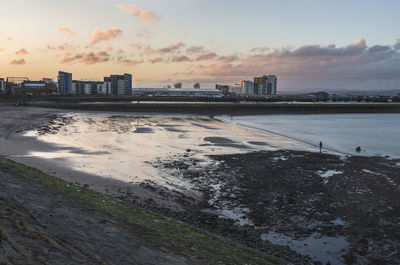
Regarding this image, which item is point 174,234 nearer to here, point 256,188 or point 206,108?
point 256,188

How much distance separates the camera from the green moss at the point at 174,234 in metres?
7.84

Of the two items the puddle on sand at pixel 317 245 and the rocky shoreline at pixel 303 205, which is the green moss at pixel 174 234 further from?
the puddle on sand at pixel 317 245

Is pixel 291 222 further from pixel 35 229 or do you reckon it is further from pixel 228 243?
pixel 35 229

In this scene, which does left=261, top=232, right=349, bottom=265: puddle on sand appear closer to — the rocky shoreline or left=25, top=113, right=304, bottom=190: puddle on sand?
the rocky shoreline

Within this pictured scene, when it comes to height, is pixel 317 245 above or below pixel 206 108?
below

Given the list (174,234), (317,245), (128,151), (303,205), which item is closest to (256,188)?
(303,205)

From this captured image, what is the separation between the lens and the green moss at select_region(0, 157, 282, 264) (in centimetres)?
784

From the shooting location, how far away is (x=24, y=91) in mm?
149750

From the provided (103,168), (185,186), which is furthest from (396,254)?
(103,168)

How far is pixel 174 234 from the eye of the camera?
29.5 ft

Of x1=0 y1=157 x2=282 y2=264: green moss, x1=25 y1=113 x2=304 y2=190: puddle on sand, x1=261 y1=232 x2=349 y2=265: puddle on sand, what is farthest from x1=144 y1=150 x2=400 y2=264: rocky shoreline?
x1=25 y1=113 x2=304 y2=190: puddle on sand

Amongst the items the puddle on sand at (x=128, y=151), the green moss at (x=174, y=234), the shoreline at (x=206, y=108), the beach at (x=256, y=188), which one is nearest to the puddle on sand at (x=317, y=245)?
the beach at (x=256, y=188)

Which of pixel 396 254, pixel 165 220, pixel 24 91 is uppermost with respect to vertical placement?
pixel 24 91

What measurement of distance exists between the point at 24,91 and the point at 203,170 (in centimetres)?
16105
